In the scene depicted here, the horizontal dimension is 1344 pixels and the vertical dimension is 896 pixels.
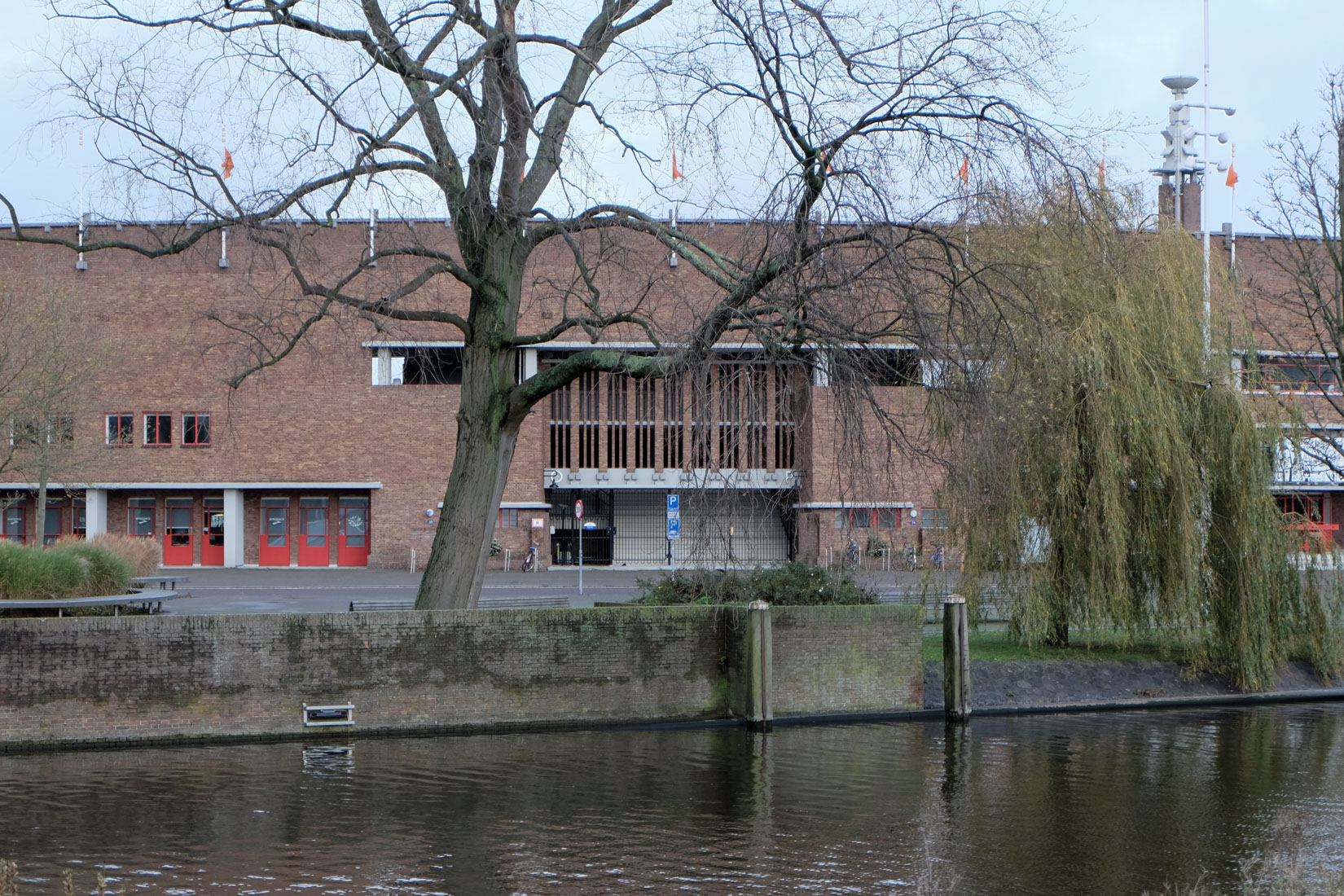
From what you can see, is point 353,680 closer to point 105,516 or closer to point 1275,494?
point 1275,494

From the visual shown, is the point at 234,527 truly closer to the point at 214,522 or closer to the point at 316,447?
the point at 214,522

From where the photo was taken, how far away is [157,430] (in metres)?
45.2

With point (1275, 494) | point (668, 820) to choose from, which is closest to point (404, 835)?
point (668, 820)

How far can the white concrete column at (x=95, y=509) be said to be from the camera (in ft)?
149

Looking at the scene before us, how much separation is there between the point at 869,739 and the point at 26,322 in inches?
935

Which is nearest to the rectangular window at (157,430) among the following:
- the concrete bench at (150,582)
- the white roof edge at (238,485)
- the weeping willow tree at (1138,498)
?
the white roof edge at (238,485)

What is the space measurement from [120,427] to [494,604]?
2306 cm

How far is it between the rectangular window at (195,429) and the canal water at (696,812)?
101 ft

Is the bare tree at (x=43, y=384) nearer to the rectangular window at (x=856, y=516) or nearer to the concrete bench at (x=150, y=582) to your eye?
the concrete bench at (x=150, y=582)

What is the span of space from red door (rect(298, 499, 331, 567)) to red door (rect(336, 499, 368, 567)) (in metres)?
0.49

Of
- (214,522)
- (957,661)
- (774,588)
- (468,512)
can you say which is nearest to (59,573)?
(468,512)

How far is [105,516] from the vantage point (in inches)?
1809

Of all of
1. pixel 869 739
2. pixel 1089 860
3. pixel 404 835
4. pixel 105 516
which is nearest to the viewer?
pixel 1089 860

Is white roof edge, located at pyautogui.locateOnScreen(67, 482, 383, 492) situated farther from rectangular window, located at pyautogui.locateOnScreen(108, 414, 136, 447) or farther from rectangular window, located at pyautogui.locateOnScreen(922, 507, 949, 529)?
rectangular window, located at pyautogui.locateOnScreen(922, 507, 949, 529)
